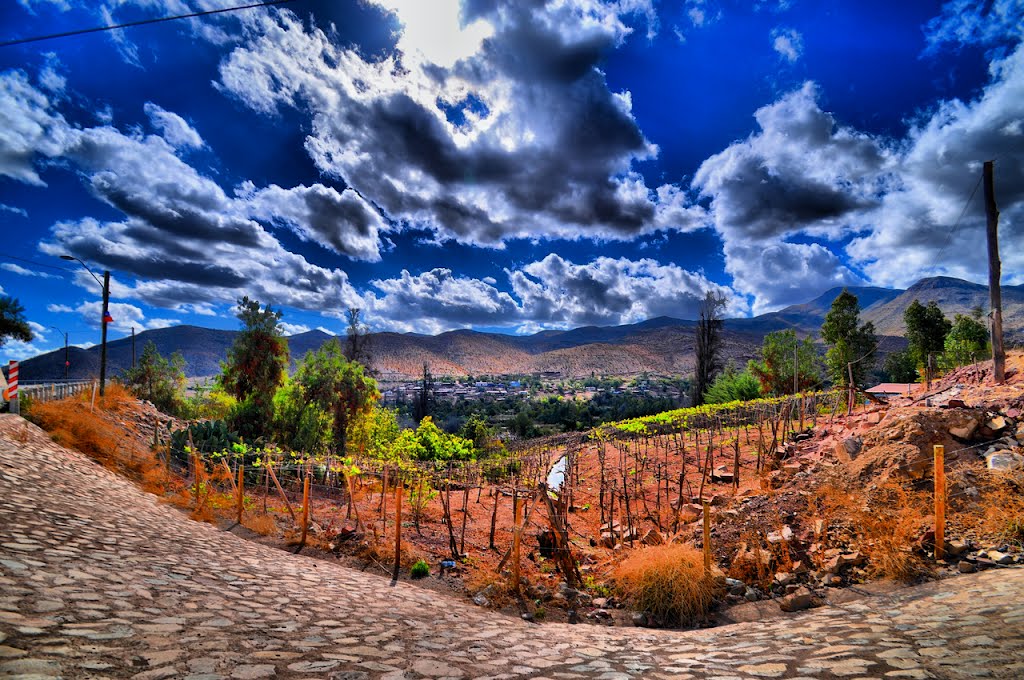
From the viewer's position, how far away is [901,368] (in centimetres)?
5797

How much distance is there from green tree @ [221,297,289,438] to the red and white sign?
21.8ft

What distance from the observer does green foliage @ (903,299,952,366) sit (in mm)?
46812

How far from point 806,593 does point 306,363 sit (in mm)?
21857

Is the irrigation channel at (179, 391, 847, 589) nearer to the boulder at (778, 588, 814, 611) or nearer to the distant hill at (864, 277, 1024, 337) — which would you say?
the boulder at (778, 588, 814, 611)

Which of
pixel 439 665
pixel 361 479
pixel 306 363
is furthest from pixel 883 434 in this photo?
pixel 306 363

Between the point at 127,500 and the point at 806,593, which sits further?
the point at 127,500

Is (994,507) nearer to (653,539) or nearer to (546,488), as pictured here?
(653,539)

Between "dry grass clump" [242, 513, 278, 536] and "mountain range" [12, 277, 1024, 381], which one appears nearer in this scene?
"dry grass clump" [242, 513, 278, 536]

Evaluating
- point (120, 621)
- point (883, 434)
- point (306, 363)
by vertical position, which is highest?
point (306, 363)

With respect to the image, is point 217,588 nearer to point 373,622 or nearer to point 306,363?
point 373,622

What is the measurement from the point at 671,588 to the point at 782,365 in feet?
142

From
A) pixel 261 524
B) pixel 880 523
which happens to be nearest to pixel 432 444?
pixel 261 524

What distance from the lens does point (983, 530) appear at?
6227 millimetres

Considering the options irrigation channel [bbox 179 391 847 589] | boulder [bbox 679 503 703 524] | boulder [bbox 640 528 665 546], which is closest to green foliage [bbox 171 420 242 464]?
irrigation channel [bbox 179 391 847 589]
